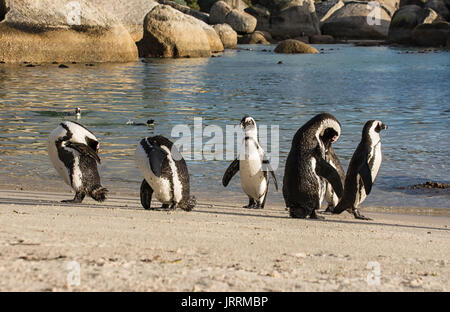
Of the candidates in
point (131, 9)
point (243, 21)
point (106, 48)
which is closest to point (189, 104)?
point (106, 48)

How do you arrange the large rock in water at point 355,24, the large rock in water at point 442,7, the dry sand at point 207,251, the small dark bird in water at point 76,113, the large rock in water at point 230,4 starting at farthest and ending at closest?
the large rock in water at point 355,24, the large rock in water at point 230,4, the large rock in water at point 442,7, the small dark bird in water at point 76,113, the dry sand at point 207,251

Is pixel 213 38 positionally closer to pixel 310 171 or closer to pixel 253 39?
pixel 253 39

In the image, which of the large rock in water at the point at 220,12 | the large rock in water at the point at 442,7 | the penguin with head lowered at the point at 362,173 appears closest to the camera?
the penguin with head lowered at the point at 362,173

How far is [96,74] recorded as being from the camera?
1017 inches

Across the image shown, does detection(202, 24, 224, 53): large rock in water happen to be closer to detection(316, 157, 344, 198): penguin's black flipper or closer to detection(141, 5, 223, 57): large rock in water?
detection(141, 5, 223, 57): large rock in water

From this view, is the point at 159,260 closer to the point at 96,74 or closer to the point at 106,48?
the point at 96,74

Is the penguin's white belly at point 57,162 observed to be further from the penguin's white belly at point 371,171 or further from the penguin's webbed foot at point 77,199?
the penguin's white belly at point 371,171

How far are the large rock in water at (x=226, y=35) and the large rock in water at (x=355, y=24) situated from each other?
16.4 m

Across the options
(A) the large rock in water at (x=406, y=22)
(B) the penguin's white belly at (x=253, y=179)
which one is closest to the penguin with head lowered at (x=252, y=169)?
(B) the penguin's white belly at (x=253, y=179)

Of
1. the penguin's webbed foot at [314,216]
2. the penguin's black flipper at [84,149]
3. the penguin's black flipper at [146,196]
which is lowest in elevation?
the penguin's webbed foot at [314,216]

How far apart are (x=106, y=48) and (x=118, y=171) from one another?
901 inches

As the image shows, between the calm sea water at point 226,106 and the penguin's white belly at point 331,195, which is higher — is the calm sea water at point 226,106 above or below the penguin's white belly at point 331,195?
below

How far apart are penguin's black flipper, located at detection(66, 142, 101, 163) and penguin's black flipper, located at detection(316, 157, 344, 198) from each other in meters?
1.91

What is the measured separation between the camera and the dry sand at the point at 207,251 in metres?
3.26
